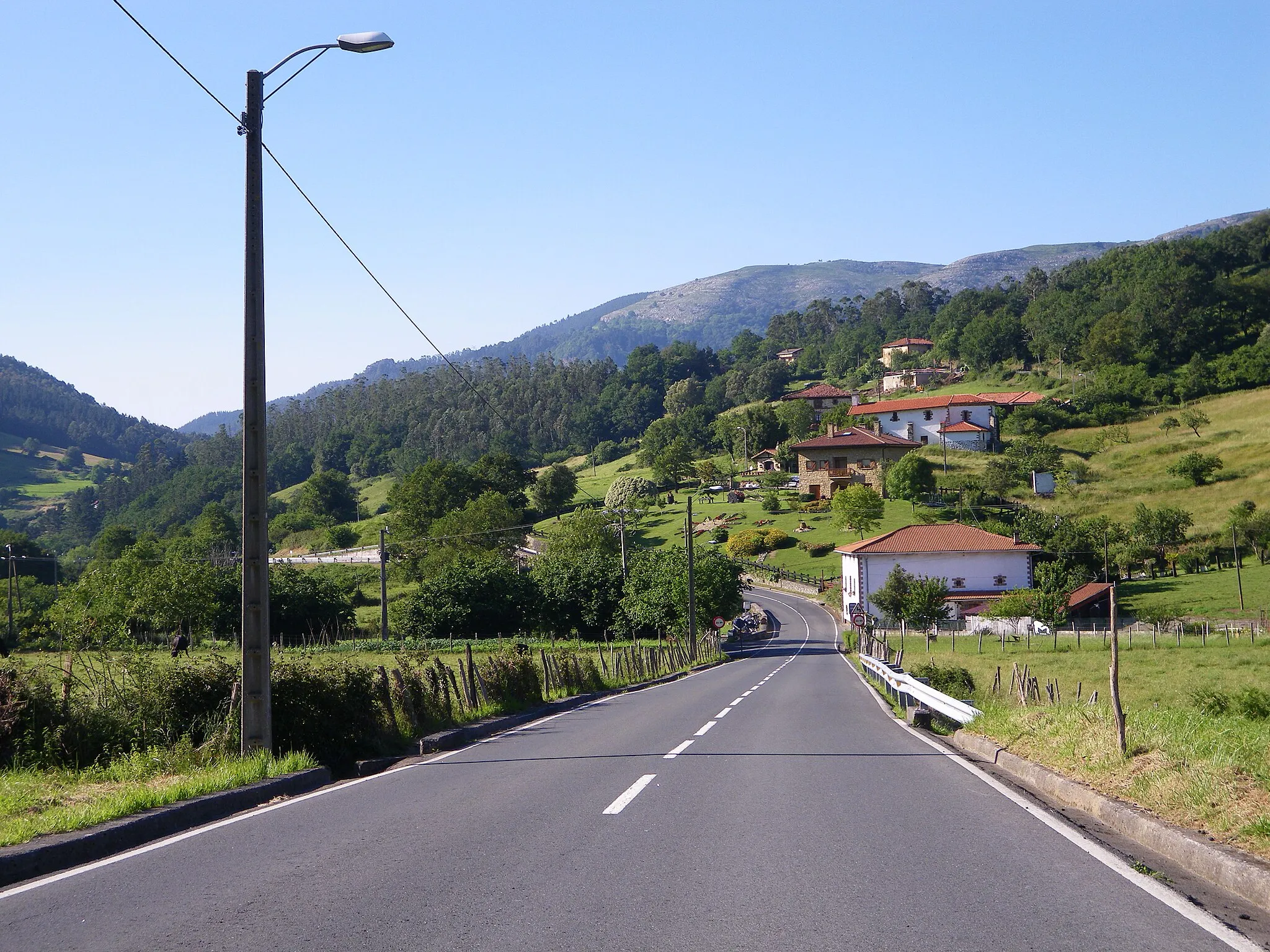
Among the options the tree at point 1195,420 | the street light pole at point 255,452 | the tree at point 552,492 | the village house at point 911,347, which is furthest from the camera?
the village house at point 911,347

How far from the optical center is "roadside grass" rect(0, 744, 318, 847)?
26.3 ft

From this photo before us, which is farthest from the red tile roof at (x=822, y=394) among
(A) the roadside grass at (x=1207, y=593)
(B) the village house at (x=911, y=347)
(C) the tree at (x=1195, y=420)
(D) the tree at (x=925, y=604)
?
(D) the tree at (x=925, y=604)

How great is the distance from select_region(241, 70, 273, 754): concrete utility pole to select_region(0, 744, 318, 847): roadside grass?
495 mm

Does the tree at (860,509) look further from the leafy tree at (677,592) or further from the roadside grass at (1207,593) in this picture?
the leafy tree at (677,592)

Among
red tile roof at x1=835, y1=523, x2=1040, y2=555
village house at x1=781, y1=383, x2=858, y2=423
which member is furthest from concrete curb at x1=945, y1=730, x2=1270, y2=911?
village house at x1=781, y1=383, x2=858, y2=423

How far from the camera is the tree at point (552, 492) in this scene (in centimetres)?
12656

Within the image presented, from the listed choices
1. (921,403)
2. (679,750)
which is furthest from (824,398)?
(679,750)

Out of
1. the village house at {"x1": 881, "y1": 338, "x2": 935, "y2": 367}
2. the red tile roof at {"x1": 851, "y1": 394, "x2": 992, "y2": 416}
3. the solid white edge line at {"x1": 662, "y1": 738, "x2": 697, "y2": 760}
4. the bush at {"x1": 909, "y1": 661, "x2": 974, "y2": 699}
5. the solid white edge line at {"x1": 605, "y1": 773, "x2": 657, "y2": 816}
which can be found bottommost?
the bush at {"x1": 909, "y1": 661, "x2": 974, "y2": 699}

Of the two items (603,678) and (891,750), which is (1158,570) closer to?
(603,678)

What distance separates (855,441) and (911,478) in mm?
12566

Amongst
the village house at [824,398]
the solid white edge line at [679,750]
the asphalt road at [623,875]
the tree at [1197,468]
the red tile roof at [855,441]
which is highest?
the village house at [824,398]

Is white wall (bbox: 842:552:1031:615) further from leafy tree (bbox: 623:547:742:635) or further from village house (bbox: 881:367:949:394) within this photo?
village house (bbox: 881:367:949:394)

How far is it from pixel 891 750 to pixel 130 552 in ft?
293

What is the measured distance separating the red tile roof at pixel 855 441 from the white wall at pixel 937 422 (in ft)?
19.0
